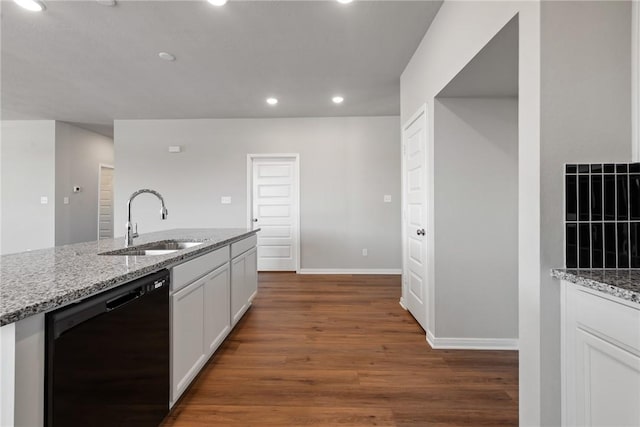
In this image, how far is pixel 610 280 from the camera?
3.27 feet

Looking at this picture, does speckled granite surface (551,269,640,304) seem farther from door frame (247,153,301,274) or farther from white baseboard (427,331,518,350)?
door frame (247,153,301,274)

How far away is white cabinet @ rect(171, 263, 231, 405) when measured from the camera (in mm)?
1606

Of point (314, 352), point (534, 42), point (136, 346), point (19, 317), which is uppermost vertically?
point (534, 42)

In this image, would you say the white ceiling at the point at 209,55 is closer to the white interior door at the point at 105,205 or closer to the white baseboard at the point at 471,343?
the white interior door at the point at 105,205

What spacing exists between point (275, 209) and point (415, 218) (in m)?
2.92

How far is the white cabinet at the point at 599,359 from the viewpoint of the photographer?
0.89 meters

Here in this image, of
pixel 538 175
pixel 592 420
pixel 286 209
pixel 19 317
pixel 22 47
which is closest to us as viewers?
pixel 19 317

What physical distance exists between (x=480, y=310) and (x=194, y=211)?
15.0 feet

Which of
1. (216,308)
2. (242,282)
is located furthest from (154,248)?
(242,282)

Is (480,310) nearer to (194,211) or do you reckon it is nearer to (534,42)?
(534,42)

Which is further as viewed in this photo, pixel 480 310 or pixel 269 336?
pixel 269 336

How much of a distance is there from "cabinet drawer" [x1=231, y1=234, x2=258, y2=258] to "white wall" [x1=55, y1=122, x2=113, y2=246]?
4.56 meters

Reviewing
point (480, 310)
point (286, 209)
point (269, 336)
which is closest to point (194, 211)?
point (286, 209)

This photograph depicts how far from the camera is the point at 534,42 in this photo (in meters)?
1.25
